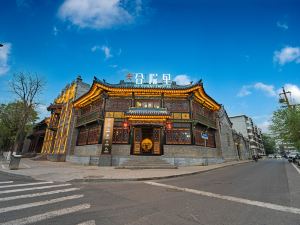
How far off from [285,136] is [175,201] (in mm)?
31533

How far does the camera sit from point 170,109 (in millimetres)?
21031

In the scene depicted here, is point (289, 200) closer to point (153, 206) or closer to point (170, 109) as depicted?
point (153, 206)

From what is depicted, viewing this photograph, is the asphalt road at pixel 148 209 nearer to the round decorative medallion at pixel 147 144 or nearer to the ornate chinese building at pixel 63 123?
the round decorative medallion at pixel 147 144

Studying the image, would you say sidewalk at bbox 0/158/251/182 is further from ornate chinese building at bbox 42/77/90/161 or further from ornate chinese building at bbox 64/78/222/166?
ornate chinese building at bbox 42/77/90/161

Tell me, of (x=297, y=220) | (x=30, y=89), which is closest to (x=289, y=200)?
(x=297, y=220)

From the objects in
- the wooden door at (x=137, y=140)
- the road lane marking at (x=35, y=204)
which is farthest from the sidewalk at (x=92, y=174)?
the wooden door at (x=137, y=140)

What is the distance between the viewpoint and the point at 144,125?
1958 centimetres

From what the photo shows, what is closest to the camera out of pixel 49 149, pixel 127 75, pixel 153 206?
pixel 153 206

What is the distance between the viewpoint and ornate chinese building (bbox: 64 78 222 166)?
1902cm

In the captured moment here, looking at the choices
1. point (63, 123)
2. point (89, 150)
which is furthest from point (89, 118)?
point (63, 123)

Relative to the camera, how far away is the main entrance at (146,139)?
1988 cm

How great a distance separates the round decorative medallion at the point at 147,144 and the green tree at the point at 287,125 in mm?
21960

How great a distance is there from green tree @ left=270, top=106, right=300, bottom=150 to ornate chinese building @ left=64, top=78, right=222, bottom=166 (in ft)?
44.2

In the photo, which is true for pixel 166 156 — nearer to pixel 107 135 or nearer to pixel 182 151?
pixel 182 151
